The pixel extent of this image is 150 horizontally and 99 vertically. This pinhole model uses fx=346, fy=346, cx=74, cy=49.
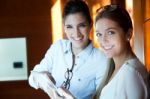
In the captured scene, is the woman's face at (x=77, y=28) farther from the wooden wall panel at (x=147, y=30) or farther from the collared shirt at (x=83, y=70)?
the wooden wall panel at (x=147, y=30)

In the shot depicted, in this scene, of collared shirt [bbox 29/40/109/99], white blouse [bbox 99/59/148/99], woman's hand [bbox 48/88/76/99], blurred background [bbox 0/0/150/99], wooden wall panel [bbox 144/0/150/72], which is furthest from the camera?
blurred background [bbox 0/0/150/99]

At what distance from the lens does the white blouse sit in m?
0.96

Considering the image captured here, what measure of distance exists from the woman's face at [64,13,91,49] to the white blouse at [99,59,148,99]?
0.38 meters

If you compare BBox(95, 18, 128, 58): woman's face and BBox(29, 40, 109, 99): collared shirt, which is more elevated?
BBox(95, 18, 128, 58): woman's face

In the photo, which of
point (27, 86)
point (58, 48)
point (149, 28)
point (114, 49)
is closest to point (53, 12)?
point (27, 86)

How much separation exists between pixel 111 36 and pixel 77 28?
34 centimetres

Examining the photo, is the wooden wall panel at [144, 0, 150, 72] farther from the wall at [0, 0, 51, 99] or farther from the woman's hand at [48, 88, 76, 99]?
the wall at [0, 0, 51, 99]

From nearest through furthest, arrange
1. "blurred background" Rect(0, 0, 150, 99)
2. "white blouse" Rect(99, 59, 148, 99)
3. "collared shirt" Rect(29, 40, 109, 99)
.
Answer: "white blouse" Rect(99, 59, 148, 99) → "collared shirt" Rect(29, 40, 109, 99) → "blurred background" Rect(0, 0, 150, 99)

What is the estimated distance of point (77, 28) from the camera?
4.46ft

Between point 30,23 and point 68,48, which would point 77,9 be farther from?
point 30,23

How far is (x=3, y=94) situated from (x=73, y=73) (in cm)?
149

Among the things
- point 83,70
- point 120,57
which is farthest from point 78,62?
point 120,57

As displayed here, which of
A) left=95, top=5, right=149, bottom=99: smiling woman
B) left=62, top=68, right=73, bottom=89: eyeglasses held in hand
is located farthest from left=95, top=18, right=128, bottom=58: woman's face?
left=62, top=68, right=73, bottom=89: eyeglasses held in hand

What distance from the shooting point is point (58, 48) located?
4.82ft
